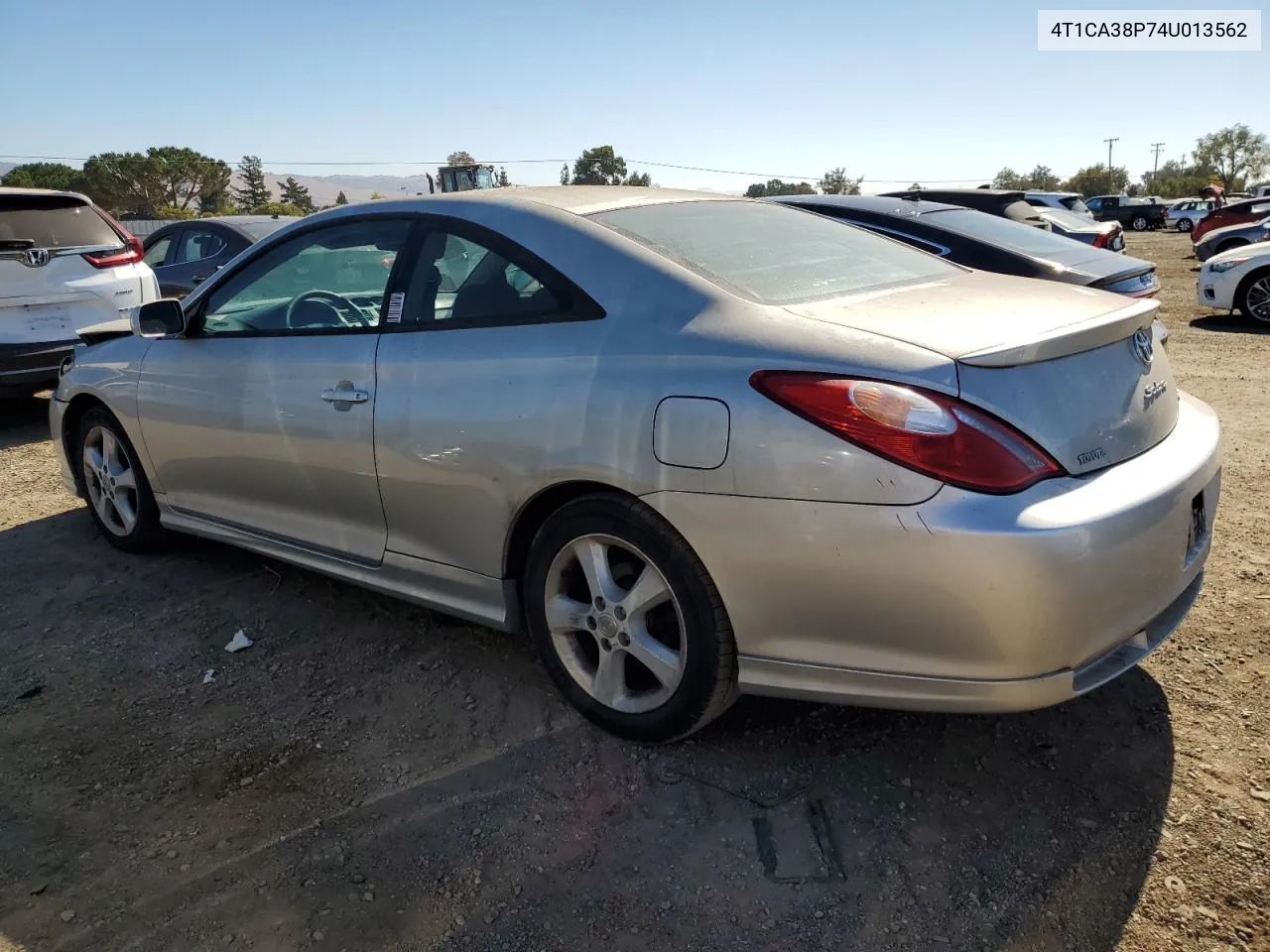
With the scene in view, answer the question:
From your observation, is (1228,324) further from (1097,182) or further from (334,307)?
(1097,182)

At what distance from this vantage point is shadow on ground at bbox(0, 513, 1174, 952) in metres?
2.06

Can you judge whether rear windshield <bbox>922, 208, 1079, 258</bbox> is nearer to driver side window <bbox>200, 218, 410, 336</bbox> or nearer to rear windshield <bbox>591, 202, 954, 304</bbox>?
rear windshield <bbox>591, 202, 954, 304</bbox>

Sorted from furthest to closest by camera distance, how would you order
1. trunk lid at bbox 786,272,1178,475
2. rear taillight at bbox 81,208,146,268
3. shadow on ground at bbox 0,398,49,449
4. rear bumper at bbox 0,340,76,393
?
1. rear taillight at bbox 81,208,146,268
2. shadow on ground at bbox 0,398,49,449
3. rear bumper at bbox 0,340,76,393
4. trunk lid at bbox 786,272,1178,475

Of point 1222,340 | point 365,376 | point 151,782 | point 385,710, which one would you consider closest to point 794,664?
point 385,710

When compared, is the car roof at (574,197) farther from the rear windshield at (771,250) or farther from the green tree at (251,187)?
the green tree at (251,187)

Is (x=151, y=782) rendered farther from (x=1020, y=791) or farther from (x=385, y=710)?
(x=1020, y=791)

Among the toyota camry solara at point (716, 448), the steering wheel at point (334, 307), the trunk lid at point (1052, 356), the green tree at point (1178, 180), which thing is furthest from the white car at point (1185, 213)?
the steering wheel at point (334, 307)

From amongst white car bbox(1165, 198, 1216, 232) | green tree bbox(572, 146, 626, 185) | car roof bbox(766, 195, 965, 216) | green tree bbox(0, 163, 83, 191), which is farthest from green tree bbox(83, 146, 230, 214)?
car roof bbox(766, 195, 965, 216)

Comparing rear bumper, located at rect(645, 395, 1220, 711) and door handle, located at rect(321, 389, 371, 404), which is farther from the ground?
door handle, located at rect(321, 389, 371, 404)

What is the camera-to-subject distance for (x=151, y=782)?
2650mm

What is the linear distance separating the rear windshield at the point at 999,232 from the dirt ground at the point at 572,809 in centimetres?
377

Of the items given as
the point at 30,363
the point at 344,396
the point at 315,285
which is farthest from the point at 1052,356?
the point at 30,363

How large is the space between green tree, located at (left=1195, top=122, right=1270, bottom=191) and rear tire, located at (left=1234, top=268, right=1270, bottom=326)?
87.0 metres

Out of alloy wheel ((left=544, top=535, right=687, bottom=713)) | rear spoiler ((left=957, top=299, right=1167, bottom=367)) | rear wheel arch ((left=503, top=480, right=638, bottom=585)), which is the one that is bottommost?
alloy wheel ((left=544, top=535, right=687, bottom=713))
